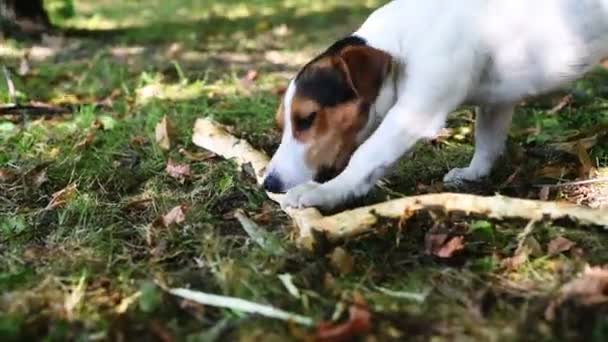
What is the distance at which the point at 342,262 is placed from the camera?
2635mm

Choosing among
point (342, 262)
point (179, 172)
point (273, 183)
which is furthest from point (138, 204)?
point (342, 262)

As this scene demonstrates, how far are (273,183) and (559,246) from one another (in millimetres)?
1033

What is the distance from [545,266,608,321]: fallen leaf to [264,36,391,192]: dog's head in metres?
1.09

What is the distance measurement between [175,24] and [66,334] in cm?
690

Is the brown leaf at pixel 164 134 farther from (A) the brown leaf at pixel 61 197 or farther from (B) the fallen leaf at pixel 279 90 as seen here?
(B) the fallen leaf at pixel 279 90

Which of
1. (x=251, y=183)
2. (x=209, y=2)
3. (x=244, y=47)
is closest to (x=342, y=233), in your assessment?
(x=251, y=183)

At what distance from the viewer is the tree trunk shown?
23.8ft

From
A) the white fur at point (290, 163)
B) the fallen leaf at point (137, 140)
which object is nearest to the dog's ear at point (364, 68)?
the white fur at point (290, 163)

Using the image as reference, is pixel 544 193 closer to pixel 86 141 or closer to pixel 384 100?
pixel 384 100

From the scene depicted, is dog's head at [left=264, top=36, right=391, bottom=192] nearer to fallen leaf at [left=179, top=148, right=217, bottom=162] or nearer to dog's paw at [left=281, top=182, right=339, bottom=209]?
dog's paw at [left=281, top=182, right=339, bottom=209]

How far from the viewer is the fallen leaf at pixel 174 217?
314 centimetres

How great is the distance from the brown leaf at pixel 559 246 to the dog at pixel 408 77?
61 centimetres

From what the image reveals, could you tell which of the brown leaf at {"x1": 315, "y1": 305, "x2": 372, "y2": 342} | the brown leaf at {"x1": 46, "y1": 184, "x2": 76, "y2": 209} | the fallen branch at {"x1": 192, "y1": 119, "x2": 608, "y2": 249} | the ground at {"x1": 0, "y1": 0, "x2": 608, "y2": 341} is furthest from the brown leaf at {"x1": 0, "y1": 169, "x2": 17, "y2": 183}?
the brown leaf at {"x1": 315, "y1": 305, "x2": 372, "y2": 342}

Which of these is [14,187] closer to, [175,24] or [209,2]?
[175,24]
